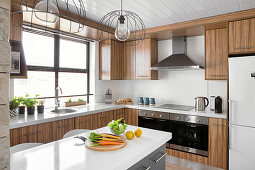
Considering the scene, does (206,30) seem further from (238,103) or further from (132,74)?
(132,74)

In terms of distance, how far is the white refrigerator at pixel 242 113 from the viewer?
2309 millimetres

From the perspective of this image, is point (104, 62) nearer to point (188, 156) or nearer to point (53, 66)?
point (53, 66)

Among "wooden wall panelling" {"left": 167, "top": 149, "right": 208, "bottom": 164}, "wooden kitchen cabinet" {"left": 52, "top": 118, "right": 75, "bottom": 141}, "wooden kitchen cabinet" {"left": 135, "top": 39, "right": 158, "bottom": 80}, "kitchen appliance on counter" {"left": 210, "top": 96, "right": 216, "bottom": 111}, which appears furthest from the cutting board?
"wooden kitchen cabinet" {"left": 135, "top": 39, "right": 158, "bottom": 80}

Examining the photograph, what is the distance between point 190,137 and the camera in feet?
9.57

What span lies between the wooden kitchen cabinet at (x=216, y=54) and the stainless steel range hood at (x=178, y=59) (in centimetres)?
20

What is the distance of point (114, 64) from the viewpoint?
390 centimetres

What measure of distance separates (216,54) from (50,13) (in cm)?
284

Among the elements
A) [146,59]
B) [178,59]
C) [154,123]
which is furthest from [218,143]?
[146,59]

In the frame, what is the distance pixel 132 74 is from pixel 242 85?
2.17 metres

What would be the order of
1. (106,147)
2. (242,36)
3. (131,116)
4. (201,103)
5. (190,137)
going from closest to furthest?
1. (106,147)
2. (242,36)
3. (190,137)
4. (201,103)
5. (131,116)

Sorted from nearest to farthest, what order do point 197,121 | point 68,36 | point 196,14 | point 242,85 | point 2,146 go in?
point 2,146, point 242,85, point 196,14, point 197,121, point 68,36

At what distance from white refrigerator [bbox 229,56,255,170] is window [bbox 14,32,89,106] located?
285cm

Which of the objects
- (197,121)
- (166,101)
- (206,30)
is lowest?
(197,121)

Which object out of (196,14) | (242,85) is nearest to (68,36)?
(196,14)
